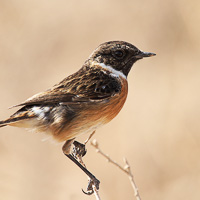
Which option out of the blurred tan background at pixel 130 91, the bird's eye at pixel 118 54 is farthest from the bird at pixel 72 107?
the blurred tan background at pixel 130 91

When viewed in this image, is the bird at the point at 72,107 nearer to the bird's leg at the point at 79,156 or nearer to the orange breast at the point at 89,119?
the orange breast at the point at 89,119

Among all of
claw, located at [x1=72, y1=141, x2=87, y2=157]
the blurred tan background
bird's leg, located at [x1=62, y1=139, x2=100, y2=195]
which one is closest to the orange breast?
bird's leg, located at [x1=62, y1=139, x2=100, y2=195]

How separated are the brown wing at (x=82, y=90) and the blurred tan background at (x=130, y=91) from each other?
322cm

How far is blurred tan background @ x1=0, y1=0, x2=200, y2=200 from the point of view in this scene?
8727 mm

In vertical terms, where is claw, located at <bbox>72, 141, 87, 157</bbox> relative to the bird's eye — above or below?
below

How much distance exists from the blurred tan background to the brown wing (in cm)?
322

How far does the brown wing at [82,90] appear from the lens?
16.8 ft

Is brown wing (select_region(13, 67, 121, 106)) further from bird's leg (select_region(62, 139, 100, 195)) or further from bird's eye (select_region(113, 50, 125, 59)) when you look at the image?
bird's leg (select_region(62, 139, 100, 195))

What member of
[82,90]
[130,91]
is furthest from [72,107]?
[130,91]

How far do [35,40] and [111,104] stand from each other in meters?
5.05

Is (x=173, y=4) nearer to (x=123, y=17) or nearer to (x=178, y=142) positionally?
(x=123, y=17)

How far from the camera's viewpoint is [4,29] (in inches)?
384

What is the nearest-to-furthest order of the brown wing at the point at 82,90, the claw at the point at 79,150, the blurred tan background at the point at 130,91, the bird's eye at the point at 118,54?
1. the brown wing at the point at 82,90
2. the bird's eye at the point at 118,54
3. the claw at the point at 79,150
4. the blurred tan background at the point at 130,91

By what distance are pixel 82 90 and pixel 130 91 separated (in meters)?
4.70
